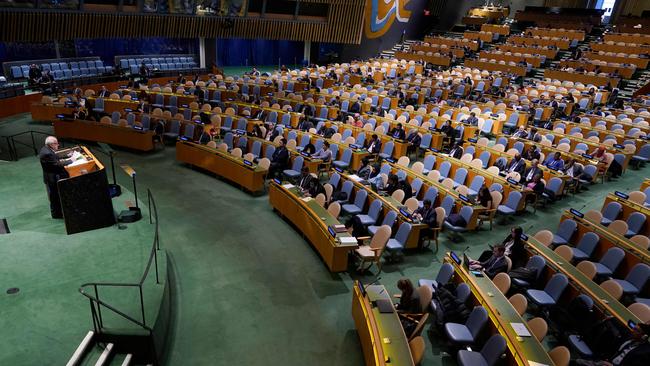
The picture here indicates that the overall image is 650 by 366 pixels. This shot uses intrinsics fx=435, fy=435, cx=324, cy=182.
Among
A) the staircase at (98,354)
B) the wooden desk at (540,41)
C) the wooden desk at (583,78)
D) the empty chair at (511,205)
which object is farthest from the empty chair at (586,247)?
the wooden desk at (540,41)

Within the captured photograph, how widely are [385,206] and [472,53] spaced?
23184 mm

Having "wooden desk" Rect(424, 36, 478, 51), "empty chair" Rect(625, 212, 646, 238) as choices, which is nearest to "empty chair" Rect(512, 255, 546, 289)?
"empty chair" Rect(625, 212, 646, 238)

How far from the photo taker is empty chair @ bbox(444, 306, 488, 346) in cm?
603

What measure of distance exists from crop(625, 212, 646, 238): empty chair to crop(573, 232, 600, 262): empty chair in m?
1.21

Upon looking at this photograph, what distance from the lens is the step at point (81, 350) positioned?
5402 millimetres

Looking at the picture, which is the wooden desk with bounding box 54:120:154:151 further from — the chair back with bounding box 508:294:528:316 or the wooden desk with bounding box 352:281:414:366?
the chair back with bounding box 508:294:528:316

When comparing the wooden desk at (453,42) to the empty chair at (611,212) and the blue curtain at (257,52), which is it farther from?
the empty chair at (611,212)

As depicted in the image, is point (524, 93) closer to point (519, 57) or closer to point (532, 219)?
point (519, 57)

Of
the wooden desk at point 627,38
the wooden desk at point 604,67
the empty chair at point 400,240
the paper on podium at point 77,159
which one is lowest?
the empty chair at point 400,240

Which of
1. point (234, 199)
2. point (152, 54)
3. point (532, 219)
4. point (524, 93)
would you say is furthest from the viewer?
point (152, 54)

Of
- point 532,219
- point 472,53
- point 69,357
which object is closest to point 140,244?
point 69,357

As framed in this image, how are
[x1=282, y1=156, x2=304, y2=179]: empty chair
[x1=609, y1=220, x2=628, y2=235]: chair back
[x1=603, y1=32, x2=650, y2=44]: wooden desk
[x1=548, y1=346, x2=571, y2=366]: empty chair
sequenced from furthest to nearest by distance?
[x1=603, y1=32, x2=650, y2=44]: wooden desk, [x1=282, y1=156, x2=304, y2=179]: empty chair, [x1=609, y1=220, x2=628, y2=235]: chair back, [x1=548, y1=346, x2=571, y2=366]: empty chair

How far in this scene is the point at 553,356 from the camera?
549 centimetres

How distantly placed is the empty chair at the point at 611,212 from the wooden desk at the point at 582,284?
2.79 meters
